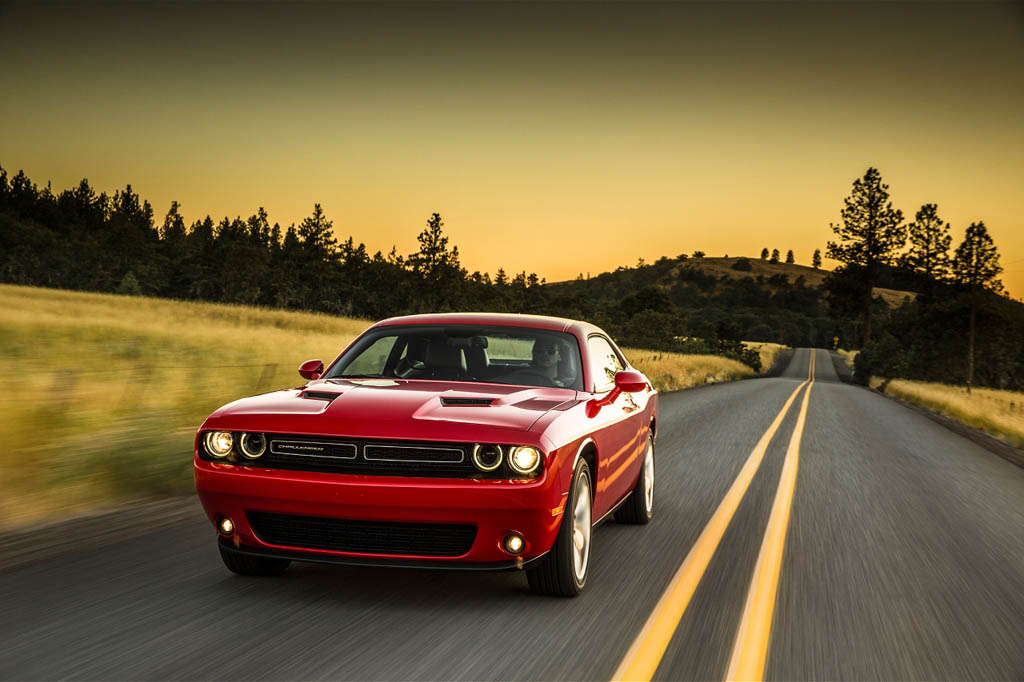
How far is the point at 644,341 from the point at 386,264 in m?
52.8

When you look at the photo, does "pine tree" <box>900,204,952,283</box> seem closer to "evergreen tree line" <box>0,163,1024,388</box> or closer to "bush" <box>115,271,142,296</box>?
"evergreen tree line" <box>0,163,1024,388</box>

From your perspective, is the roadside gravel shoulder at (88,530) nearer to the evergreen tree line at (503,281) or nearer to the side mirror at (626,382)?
the side mirror at (626,382)

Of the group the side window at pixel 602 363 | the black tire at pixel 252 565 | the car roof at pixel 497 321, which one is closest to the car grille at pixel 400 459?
the black tire at pixel 252 565

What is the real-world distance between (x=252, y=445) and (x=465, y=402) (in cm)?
112

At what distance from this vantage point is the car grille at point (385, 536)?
4.15 meters

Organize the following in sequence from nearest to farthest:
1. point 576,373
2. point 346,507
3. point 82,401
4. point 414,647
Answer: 1. point 414,647
2. point 346,507
3. point 576,373
4. point 82,401

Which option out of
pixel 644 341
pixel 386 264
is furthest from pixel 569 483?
pixel 386 264

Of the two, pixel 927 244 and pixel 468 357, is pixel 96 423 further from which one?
pixel 927 244

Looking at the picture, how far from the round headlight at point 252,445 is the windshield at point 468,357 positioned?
1.40 meters

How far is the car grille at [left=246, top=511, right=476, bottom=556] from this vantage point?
4148 mm

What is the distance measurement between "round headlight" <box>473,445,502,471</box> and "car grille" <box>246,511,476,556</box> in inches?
11.7

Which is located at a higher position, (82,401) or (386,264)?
(386,264)

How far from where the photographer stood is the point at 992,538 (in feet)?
23.0

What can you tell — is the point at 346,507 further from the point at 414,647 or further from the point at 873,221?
the point at 873,221
